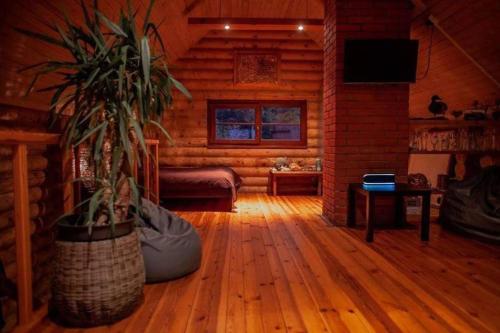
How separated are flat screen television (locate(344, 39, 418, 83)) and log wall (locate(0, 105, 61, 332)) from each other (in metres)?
3.02

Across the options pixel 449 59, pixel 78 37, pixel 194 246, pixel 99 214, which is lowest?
pixel 194 246

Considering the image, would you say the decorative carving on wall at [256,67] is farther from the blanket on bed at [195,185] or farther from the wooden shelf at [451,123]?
the wooden shelf at [451,123]

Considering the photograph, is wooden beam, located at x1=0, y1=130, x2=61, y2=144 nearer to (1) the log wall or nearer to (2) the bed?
(1) the log wall

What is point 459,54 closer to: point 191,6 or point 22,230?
point 191,6

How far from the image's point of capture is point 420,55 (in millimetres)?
4789

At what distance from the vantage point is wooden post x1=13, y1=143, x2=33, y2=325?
5.30 ft

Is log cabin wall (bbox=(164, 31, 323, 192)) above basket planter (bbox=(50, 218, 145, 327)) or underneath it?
above

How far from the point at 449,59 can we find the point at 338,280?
147 inches

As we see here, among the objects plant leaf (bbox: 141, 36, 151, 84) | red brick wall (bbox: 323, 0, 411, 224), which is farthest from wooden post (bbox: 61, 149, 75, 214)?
red brick wall (bbox: 323, 0, 411, 224)

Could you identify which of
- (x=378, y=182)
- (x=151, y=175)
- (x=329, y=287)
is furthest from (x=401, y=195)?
(x=151, y=175)

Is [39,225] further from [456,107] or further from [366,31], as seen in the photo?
[456,107]

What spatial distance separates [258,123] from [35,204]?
5113mm

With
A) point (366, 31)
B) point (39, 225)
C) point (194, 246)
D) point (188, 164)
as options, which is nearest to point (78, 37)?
point (39, 225)

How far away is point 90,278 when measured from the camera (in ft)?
5.48
